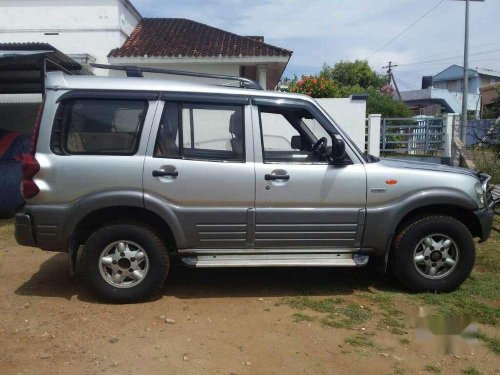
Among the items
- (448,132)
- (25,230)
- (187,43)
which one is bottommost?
(25,230)

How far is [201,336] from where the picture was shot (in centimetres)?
395

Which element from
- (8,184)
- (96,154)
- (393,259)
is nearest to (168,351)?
(96,154)

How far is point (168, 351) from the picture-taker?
12.1ft

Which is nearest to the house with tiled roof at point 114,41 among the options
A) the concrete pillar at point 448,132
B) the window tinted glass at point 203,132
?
the concrete pillar at point 448,132

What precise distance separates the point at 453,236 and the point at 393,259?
1.95ft

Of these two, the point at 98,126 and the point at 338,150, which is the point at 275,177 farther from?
the point at 98,126

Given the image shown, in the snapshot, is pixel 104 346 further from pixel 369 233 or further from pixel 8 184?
pixel 8 184

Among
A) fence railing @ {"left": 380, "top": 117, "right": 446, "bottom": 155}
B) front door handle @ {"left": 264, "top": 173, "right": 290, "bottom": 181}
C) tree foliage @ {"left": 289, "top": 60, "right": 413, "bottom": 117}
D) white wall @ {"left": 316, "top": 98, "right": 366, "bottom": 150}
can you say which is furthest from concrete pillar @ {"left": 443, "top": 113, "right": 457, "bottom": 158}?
front door handle @ {"left": 264, "top": 173, "right": 290, "bottom": 181}

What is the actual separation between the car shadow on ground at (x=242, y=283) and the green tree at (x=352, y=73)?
39684 mm

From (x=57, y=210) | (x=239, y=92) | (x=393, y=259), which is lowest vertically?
(x=393, y=259)

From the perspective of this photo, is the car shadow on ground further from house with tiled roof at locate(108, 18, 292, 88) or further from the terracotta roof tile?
the terracotta roof tile

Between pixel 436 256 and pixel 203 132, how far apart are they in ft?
8.21

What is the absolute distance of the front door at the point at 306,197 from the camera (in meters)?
4.55

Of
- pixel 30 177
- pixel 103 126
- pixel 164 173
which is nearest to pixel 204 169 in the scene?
pixel 164 173
